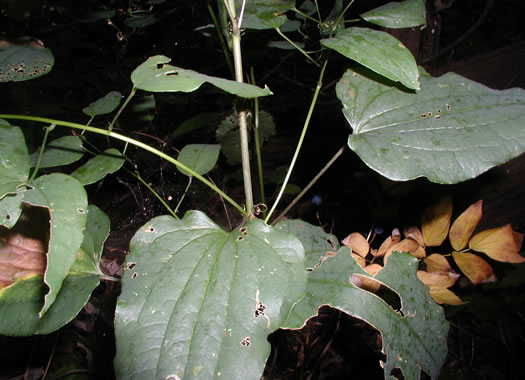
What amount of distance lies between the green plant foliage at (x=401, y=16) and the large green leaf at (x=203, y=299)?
0.66 metres

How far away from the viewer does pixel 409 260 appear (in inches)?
33.9

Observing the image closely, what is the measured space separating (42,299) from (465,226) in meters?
1.22

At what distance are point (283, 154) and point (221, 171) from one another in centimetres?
46

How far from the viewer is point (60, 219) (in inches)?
20.8

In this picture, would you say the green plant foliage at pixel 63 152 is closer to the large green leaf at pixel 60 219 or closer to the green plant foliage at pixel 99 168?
the green plant foliage at pixel 99 168

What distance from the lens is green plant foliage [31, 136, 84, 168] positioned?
881 millimetres

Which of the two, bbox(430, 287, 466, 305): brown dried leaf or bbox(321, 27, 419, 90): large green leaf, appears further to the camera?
bbox(430, 287, 466, 305): brown dried leaf

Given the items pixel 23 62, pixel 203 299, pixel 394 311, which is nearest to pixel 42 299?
pixel 203 299

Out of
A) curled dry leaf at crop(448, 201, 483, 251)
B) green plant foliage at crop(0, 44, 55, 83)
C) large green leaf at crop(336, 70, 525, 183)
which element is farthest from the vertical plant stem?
curled dry leaf at crop(448, 201, 483, 251)

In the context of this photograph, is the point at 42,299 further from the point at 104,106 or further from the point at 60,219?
the point at 104,106

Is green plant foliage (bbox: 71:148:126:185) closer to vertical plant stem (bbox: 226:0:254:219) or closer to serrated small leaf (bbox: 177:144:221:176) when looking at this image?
serrated small leaf (bbox: 177:144:221:176)

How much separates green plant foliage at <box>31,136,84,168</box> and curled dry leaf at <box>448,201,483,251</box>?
1161 mm

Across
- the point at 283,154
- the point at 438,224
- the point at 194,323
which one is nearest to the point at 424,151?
the point at 438,224

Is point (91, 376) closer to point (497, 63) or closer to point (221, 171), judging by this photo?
point (221, 171)
